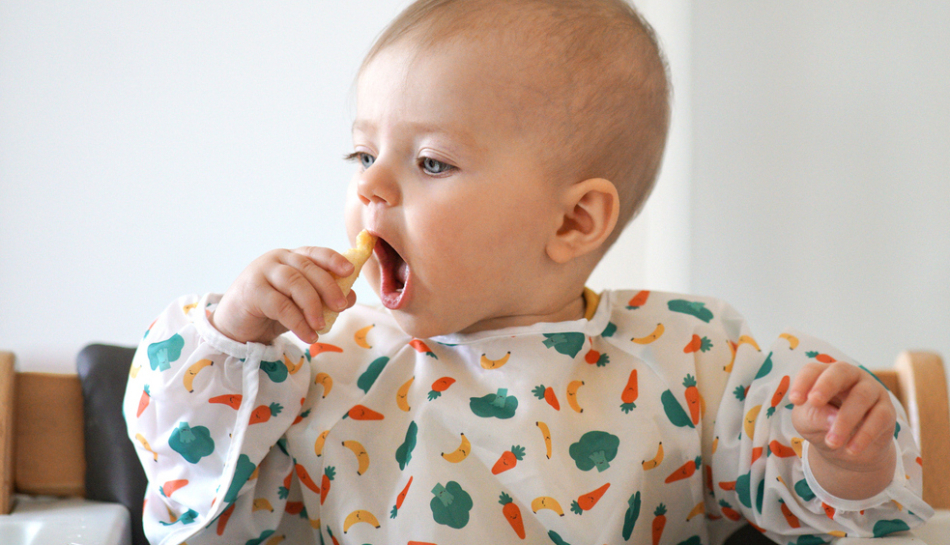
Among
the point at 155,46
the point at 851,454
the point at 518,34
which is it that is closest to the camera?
the point at 851,454

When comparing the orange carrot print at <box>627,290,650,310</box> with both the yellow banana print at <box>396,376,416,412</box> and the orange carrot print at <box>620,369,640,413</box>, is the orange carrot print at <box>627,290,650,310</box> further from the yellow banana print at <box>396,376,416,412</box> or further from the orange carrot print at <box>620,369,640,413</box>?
the yellow banana print at <box>396,376,416,412</box>

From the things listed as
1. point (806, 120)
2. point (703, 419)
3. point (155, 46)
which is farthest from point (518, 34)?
point (806, 120)

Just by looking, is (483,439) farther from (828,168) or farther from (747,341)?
(828,168)

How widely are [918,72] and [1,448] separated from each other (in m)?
1.47

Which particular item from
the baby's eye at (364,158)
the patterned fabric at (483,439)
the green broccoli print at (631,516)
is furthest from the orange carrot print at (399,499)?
the baby's eye at (364,158)

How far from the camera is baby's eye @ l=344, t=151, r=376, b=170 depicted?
82cm

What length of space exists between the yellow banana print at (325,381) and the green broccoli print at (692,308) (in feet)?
1.38

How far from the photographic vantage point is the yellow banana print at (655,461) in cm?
83

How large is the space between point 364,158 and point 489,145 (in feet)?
0.49

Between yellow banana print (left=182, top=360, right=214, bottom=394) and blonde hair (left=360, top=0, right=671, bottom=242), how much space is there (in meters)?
0.35

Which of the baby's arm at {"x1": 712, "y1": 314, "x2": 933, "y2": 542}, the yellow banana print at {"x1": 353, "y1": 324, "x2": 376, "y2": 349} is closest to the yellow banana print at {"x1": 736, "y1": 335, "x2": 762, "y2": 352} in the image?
the baby's arm at {"x1": 712, "y1": 314, "x2": 933, "y2": 542}

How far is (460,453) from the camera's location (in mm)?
812

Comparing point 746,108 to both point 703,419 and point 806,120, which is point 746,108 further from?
point 703,419

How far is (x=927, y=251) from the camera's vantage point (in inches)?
54.6
